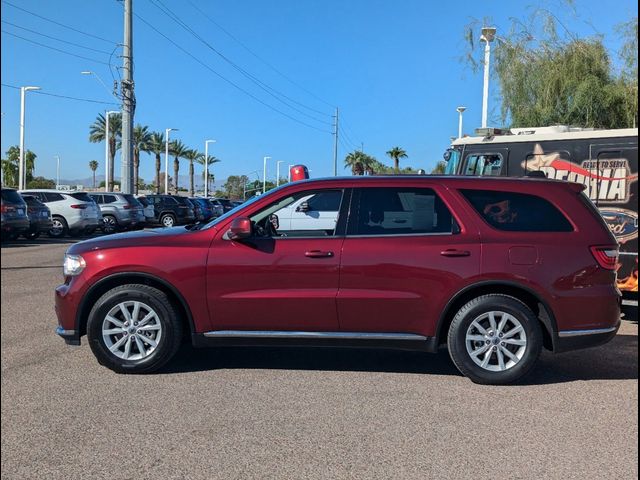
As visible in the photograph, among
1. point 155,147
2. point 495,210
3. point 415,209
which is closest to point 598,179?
point 495,210

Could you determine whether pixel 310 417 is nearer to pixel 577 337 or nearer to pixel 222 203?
pixel 577 337

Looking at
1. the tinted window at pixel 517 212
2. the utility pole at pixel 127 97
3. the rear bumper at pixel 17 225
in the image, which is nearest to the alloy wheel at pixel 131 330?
the tinted window at pixel 517 212

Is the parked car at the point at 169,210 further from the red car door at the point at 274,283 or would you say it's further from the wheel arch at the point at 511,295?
the wheel arch at the point at 511,295

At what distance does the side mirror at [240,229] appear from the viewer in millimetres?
4852

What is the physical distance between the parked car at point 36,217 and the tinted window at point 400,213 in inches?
537

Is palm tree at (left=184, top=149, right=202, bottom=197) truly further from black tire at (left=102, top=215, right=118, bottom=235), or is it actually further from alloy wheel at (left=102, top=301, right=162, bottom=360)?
alloy wheel at (left=102, top=301, right=162, bottom=360)

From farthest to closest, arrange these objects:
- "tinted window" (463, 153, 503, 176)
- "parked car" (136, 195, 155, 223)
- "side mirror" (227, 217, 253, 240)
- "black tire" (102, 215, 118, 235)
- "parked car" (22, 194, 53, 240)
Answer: "parked car" (136, 195, 155, 223), "black tire" (102, 215, 118, 235), "parked car" (22, 194, 53, 240), "tinted window" (463, 153, 503, 176), "side mirror" (227, 217, 253, 240)

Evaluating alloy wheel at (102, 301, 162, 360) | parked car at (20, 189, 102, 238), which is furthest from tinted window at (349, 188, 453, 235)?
parked car at (20, 189, 102, 238)

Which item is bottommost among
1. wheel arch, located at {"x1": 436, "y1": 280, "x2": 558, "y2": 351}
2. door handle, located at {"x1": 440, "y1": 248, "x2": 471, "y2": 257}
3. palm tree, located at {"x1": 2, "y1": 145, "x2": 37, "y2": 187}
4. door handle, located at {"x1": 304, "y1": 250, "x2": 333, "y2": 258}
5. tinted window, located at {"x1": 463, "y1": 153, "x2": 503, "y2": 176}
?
wheel arch, located at {"x1": 436, "y1": 280, "x2": 558, "y2": 351}

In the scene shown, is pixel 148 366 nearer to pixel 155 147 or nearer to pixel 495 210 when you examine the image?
pixel 495 210

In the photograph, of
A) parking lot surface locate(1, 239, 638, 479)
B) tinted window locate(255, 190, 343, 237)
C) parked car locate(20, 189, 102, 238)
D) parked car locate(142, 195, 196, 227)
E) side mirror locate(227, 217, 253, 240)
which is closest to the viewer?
parking lot surface locate(1, 239, 638, 479)

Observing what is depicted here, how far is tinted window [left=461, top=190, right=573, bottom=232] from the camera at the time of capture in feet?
16.5

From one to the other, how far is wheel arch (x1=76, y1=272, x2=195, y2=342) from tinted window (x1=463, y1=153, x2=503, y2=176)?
207 inches

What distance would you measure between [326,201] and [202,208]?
2633cm
